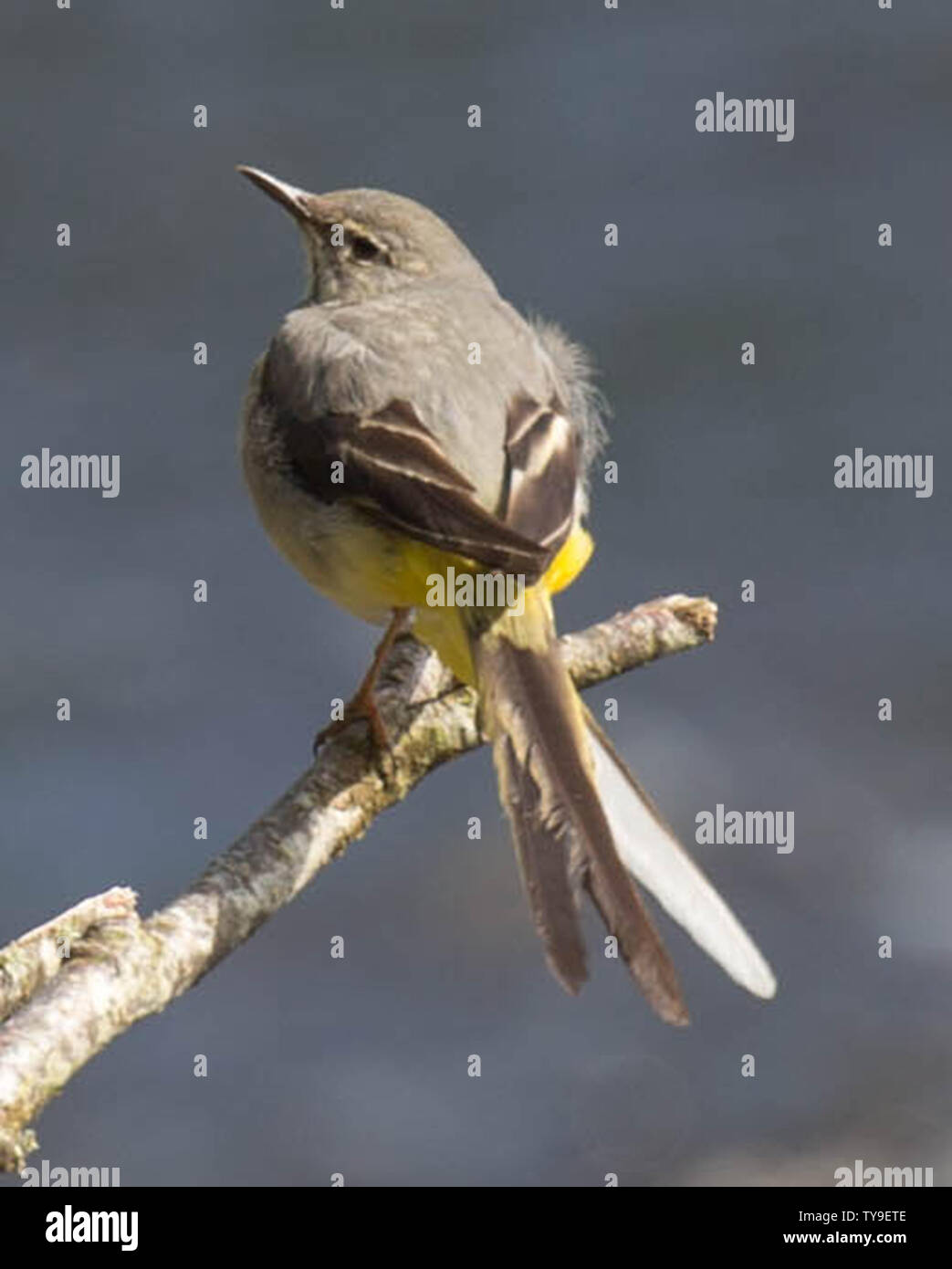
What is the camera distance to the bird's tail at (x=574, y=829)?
5461mm

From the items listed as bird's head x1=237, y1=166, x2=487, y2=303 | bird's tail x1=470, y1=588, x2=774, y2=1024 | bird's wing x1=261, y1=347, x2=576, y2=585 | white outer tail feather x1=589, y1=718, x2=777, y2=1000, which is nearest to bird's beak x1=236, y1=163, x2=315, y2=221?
bird's head x1=237, y1=166, x2=487, y2=303

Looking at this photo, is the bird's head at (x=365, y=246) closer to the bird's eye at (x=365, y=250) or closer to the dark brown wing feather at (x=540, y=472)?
the bird's eye at (x=365, y=250)

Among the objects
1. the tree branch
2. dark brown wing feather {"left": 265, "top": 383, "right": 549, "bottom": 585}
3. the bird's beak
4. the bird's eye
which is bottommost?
the tree branch

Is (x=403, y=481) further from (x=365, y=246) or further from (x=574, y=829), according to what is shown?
(x=365, y=246)

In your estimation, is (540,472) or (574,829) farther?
(540,472)

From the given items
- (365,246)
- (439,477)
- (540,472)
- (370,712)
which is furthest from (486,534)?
(365,246)

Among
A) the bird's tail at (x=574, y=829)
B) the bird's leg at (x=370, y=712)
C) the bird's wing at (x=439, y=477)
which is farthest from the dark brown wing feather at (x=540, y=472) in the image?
the bird's leg at (x=370, y=712)

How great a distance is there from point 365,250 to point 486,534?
1.77 metres

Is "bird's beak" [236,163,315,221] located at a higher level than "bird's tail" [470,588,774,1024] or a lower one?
higher

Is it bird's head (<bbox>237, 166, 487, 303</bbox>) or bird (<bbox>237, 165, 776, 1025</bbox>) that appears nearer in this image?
bird (<bbox>237, 165, 776, 1025</bbox>)

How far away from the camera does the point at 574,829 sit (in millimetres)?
5770

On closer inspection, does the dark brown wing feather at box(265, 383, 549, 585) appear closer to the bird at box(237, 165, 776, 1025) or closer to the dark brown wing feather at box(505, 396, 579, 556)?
the bird at box(237, 165, 776, 1025)

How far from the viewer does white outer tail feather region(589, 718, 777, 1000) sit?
6137 millimetres
